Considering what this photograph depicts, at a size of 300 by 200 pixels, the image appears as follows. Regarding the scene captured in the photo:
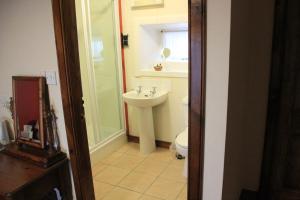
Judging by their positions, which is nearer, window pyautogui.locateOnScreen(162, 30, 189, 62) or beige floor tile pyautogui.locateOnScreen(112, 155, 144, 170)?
beige floor tile pyautogui.locateOnScreen(112, 155, 144, 170)

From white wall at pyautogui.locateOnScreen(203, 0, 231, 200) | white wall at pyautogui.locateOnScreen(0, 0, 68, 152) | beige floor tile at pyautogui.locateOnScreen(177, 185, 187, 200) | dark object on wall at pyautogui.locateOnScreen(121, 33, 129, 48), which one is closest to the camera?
white wall at pyautogui.locateOnScreen(203, 0, 231, 200)

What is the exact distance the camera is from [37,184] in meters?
1.61

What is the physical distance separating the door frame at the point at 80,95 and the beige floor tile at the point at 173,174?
0.97m

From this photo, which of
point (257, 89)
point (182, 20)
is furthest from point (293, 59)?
point (182, 20)

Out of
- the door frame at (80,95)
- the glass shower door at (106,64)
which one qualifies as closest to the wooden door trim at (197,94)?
the door frame at (80,95)

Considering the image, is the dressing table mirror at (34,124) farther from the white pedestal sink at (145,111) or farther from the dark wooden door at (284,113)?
the dark wooden door at (284,113)

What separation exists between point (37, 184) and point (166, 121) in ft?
6.05

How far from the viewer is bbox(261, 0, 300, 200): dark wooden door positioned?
1691mm

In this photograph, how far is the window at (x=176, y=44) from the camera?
3.17 m

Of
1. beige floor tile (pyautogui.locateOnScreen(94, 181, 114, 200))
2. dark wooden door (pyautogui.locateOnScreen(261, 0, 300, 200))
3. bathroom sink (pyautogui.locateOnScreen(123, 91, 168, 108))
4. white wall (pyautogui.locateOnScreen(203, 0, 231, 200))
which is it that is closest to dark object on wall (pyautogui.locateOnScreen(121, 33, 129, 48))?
bathroom sink (pyautogui.locateOnScreen(123, 91, 168, 108))

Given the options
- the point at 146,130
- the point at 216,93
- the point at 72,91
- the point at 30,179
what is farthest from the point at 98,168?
the point at 216,93

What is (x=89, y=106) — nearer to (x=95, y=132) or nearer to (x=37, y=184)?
(x=95, y=132)

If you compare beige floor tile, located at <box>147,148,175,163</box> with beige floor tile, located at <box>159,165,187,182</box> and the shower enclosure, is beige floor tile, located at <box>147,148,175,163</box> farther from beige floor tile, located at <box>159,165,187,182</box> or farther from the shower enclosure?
the shower enclosure

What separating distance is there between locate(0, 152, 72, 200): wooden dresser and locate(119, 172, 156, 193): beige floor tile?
28.8 inches
